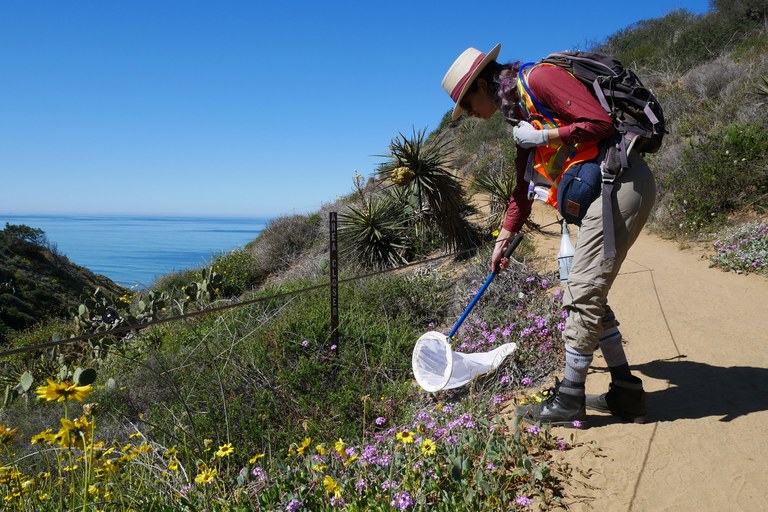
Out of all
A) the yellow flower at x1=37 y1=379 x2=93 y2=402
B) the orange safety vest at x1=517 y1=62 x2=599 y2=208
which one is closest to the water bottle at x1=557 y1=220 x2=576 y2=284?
the orange safety vest at x1=517 y1=62 x2=599 y2=208

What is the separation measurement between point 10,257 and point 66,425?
1305 centimetres

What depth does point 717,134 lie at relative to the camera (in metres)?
8.02

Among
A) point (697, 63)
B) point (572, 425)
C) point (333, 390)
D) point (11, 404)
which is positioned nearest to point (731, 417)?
point (572, 425)

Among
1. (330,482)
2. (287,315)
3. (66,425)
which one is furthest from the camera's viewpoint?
(287,315)

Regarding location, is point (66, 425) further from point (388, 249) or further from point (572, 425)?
point (388, 249)

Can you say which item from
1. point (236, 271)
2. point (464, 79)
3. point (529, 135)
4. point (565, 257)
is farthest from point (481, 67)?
point (236, 271)

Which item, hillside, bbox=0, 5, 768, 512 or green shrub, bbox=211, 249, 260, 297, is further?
green shrub, bbox=211, 249, 260, 297

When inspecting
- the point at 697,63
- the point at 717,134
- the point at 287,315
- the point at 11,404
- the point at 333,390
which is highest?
the point at 697,63

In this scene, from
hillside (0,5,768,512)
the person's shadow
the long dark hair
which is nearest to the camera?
hillside (0,5,768,512)

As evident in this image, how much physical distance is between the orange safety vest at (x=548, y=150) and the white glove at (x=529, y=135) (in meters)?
0.05

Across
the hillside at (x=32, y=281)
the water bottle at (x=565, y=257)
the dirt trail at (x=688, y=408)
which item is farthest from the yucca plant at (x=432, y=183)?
the hillside at (x=32, y=281)

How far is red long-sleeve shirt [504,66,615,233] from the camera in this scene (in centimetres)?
219

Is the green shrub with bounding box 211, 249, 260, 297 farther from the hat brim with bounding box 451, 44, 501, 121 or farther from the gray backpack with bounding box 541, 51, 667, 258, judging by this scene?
the gray backpack with bounding box 541, 51, 667, 258

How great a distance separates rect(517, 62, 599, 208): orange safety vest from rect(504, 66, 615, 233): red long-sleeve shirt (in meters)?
0.04
